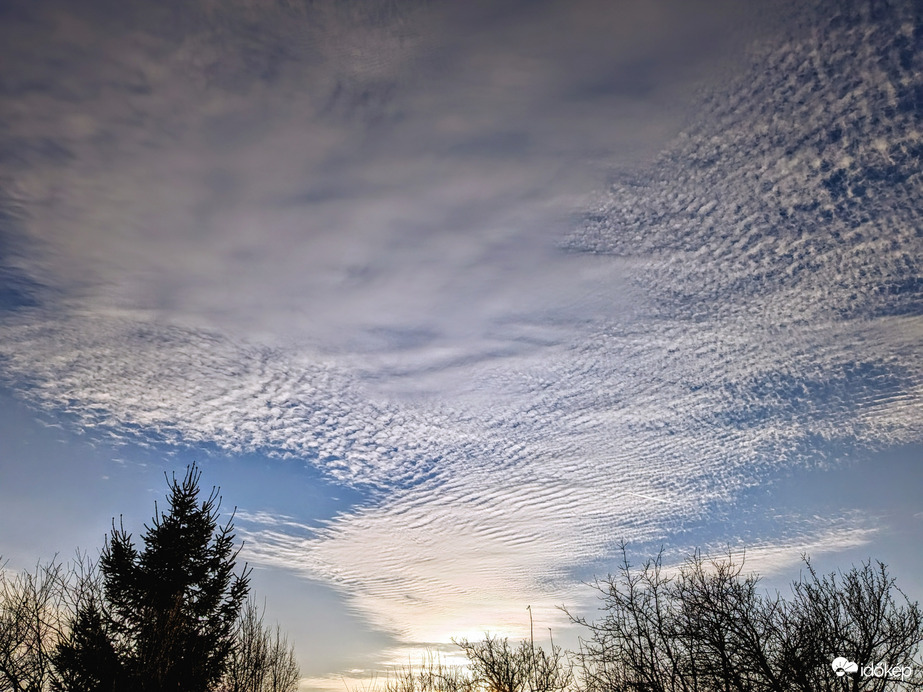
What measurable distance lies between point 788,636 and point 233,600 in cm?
1694

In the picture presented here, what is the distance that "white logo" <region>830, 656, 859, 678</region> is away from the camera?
14359 mm

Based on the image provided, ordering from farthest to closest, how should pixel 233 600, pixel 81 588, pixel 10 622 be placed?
pixel 233 600, pixel 81 588, pixel 10 622

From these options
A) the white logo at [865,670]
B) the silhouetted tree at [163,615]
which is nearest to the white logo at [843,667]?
the white logo at [865,670]

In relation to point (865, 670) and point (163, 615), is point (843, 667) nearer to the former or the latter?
point (865, 670)

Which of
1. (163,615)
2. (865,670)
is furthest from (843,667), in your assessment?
(163,615)

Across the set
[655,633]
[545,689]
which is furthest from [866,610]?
[545,689]

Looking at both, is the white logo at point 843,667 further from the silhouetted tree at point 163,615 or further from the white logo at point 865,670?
the silhouetted tree at point 163,615

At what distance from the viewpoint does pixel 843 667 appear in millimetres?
14422

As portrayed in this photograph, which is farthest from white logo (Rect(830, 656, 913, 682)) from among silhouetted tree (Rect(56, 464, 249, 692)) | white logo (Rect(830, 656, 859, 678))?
silhouetted tree (Rect(56, 464, 249, 692))

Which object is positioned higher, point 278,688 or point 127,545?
point 127,545

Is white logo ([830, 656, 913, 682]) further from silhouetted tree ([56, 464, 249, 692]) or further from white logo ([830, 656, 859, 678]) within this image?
silhouetted tree ([56, 464, 249, 692])

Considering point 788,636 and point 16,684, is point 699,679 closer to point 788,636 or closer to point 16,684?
point 788,636

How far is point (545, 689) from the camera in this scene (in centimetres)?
2702

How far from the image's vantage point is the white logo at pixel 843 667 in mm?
14359
